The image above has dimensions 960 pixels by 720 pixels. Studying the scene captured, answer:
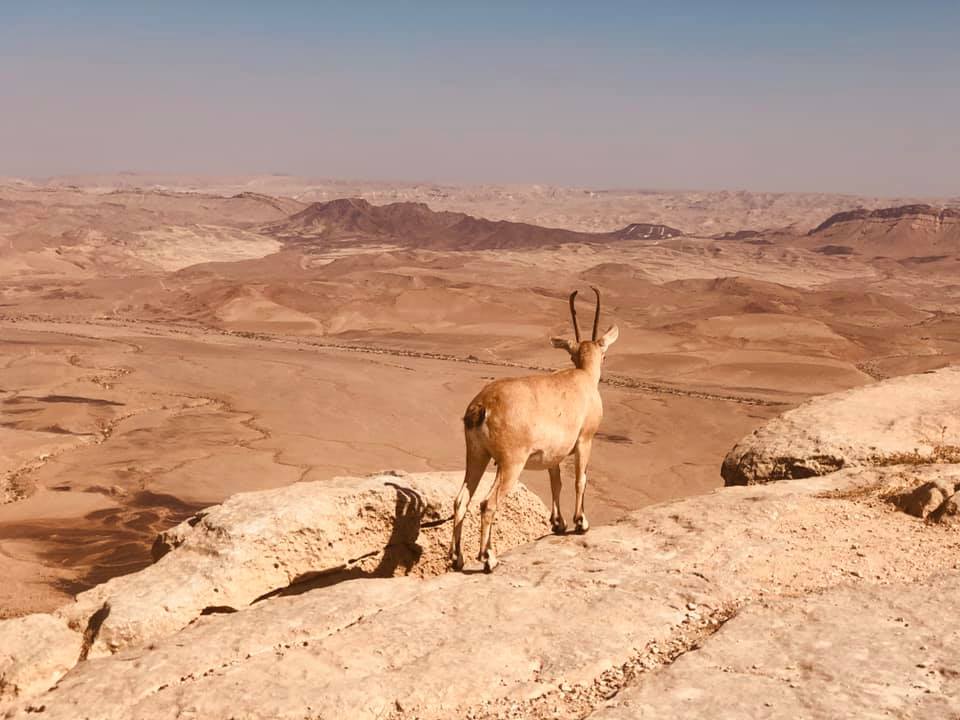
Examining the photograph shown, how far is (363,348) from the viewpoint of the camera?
4575cm

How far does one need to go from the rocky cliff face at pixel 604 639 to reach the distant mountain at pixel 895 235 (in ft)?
334

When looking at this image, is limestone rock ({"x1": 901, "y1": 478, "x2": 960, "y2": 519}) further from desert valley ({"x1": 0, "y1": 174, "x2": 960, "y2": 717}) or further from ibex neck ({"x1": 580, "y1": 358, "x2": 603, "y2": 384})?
ibex neck ({"x1": 580, "y1": 358, "x2": 603, "y2": 384})

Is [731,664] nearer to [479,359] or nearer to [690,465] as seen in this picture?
[690,465]

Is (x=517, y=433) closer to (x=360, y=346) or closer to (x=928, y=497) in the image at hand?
(x=928, y=497)

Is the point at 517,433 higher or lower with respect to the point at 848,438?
higher

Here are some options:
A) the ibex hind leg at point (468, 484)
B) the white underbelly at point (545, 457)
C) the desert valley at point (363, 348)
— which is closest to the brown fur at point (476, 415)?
the ibex hind leg at point (468, 484)

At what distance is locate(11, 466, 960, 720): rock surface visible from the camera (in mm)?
4930

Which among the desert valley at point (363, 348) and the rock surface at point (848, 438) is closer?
the rock surface at point (848, 438)

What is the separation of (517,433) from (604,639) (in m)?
2.25

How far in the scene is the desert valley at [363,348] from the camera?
20984 millimetres

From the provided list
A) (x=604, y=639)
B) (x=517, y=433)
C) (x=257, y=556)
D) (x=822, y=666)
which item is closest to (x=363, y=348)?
(x=517, y=433)

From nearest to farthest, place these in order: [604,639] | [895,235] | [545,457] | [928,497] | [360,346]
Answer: [604,639] → [928,497] → [545,457] → [360,346] → [895,235]

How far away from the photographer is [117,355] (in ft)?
126

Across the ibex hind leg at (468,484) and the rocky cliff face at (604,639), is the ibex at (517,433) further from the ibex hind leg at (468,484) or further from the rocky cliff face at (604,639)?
the rocky cliff face at (604,639)
